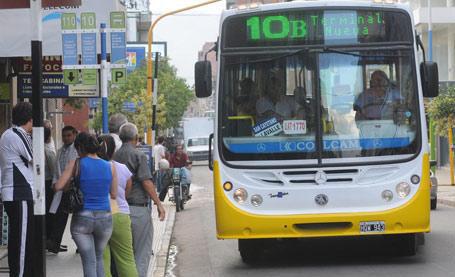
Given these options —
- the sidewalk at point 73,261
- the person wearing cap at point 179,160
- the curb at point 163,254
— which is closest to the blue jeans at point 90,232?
the sidewalk at point 73,261

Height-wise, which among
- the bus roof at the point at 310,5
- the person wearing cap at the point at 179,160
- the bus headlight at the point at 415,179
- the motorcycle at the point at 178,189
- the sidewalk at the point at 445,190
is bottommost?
the sidewalk at the point at 445,190

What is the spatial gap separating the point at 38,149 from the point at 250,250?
18.4 ft

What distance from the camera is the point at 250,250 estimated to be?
40.3ft

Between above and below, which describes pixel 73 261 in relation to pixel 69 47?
below

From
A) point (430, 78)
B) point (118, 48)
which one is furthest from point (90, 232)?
point (118, 48)

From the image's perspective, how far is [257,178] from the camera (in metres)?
11.4

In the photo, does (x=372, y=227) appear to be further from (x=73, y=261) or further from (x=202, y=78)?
(x=73, y=261)

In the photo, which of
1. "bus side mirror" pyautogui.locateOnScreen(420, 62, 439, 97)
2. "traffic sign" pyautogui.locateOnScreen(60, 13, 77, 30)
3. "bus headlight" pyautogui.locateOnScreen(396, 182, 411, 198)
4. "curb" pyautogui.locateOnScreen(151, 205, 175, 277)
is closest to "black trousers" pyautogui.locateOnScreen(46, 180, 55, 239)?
"curb" pyautogui.locateOnScreen(151, 205, 175, 277)

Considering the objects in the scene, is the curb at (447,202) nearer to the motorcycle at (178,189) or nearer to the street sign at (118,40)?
the motorcycle at (178,189)

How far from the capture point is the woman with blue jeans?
7945mm

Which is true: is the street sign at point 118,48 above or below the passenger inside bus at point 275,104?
above

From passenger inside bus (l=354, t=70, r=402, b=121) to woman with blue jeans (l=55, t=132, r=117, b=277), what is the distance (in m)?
4.39

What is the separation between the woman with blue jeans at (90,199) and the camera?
26.1 ft

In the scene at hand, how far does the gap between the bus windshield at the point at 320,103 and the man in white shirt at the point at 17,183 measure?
3267 mm
